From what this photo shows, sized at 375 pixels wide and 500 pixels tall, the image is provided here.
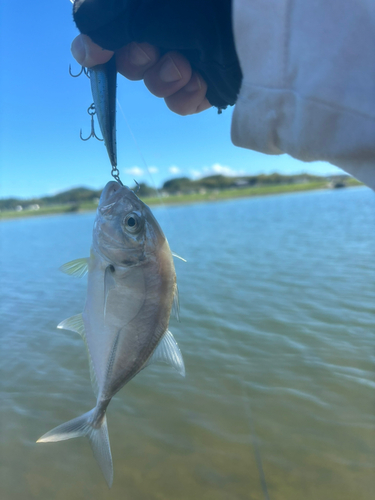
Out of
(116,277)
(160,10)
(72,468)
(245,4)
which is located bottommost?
(72,468)

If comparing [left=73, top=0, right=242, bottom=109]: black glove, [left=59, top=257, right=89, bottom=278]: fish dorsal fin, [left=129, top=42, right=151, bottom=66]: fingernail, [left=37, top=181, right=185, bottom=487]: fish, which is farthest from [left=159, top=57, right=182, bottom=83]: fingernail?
[left=59, top=257, right=89, bottom=278]: fish dorsal fin

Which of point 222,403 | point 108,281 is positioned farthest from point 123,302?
point 222,403

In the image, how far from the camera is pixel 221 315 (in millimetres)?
6383

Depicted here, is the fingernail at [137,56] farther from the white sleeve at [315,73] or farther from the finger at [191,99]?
the white sleeve at [315,73]

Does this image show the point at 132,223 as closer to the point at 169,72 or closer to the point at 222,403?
the point at 169,72

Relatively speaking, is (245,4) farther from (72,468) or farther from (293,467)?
(72,468)

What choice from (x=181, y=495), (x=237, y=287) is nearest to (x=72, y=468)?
(x=181, y=495)

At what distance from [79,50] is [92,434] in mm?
2044

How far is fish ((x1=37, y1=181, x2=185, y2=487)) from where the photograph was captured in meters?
1.90

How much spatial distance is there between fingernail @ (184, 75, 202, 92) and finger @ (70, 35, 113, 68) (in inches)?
23.3

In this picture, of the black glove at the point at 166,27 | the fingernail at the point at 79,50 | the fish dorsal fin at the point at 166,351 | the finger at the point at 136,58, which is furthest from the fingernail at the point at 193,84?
the fish dorsal fin at the point at 166,351

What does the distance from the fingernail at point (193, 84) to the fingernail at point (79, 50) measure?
0.72 meters

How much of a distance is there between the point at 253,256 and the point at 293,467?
827 centimetres

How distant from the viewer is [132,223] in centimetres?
194
